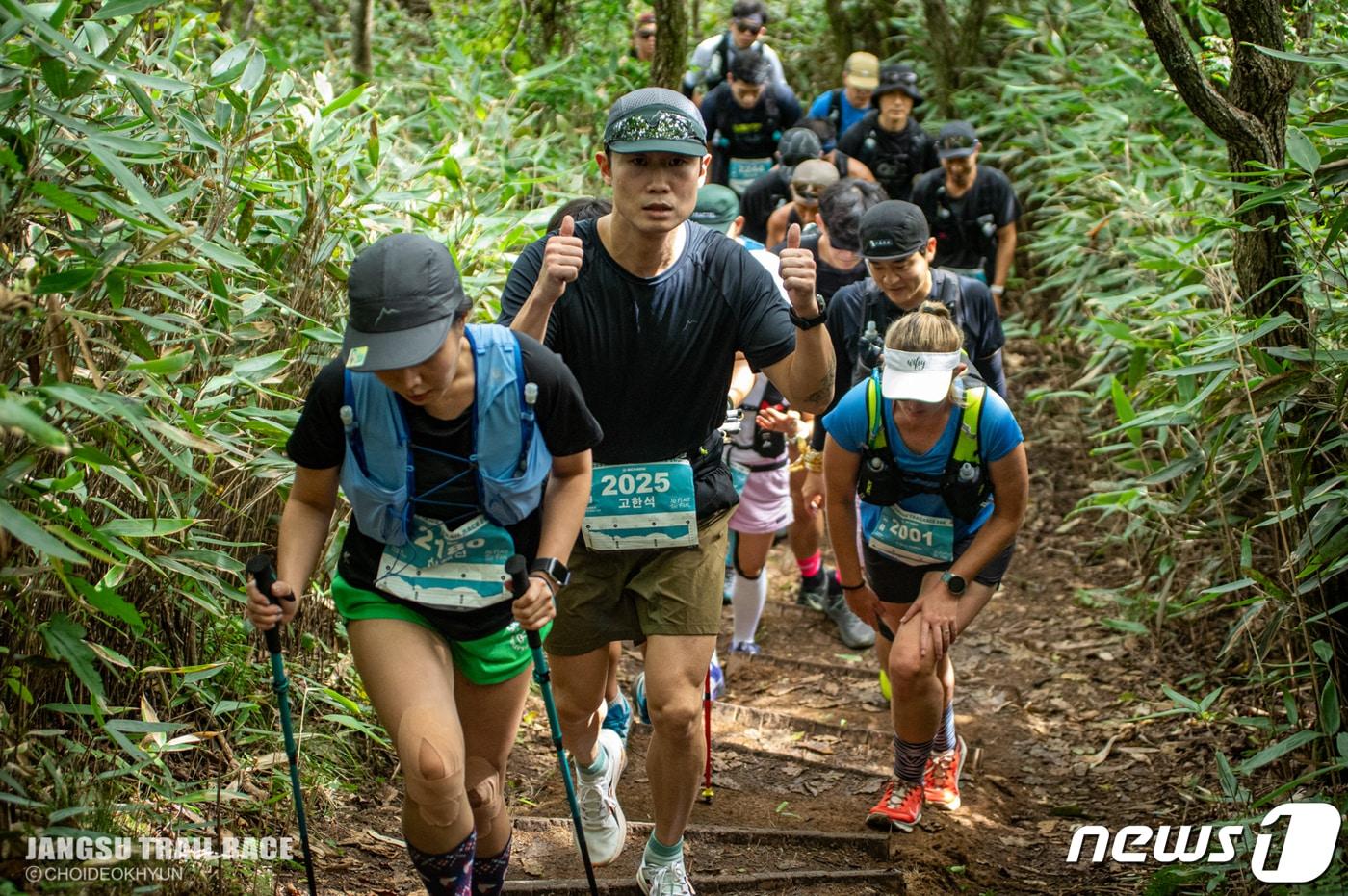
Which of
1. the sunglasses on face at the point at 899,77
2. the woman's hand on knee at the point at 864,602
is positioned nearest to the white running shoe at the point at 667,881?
the woman's hand on knee at the point at 864,602

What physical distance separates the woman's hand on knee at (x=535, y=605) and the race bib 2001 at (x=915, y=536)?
2.01 meters

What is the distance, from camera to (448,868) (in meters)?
3.68

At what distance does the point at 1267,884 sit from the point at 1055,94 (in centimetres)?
994

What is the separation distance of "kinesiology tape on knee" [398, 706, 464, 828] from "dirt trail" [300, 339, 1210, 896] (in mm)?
1028

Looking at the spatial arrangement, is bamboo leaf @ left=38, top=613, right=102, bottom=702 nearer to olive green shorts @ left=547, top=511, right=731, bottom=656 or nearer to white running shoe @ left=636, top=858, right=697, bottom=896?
olive green shorts @ left=547, top=511, right=731, bottom=656

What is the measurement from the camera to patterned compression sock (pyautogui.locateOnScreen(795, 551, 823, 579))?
828 cm

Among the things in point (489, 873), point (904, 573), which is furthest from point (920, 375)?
point (489, 873)

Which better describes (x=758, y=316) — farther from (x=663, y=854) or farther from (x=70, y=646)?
(x=70, y=646)

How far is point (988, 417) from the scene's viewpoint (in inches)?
196

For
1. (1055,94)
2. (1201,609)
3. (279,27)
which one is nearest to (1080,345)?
(1055,94)

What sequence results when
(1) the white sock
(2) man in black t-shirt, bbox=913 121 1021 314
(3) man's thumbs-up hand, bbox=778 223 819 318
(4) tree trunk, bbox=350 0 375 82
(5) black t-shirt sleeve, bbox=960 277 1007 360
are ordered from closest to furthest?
(3) man's thumbs-up hand, bbox=778 223 819 318 → (5) black t-shirt sleeve, bbox=960 277 1007 360 → (1) the white sock → (2) man in black t-shirt, bbox=913 121 1021 314 → (4) tree trunk, bbox=350 0 375 82

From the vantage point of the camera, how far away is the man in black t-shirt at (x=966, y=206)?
985cm

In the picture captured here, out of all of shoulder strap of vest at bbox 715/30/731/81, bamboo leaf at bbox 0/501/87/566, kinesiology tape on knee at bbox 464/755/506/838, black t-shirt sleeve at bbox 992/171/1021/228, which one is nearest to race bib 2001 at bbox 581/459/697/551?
kinesiology tape on knee at bbox 464/755/506/838

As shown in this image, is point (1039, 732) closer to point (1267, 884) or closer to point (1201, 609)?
point (1201, 609)
